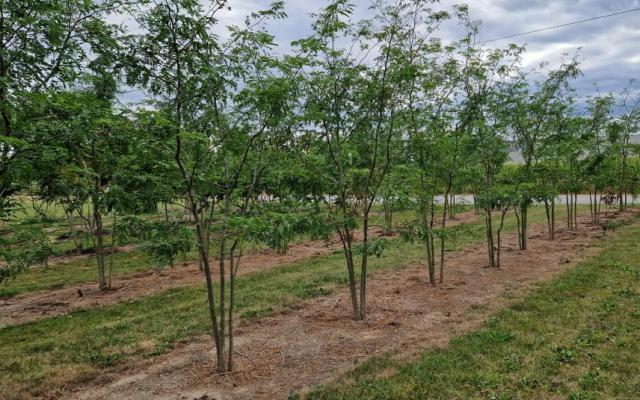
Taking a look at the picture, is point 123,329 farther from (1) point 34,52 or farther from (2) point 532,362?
(2) point 532,362

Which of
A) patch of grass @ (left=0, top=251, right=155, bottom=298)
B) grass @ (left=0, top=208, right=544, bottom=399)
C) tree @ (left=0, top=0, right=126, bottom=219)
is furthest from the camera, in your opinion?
patch of grass @ (left=0, top=251, right=155, bottom=298)

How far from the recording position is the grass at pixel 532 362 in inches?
146

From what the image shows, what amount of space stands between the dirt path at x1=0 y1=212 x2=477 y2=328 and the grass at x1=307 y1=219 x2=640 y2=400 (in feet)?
7.67

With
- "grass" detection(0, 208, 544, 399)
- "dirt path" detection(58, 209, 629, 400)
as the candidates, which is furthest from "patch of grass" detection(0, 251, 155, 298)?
"dirt path" detection(58, 209, 629, 400)

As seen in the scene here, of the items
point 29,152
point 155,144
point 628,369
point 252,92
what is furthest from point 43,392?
point 628,369

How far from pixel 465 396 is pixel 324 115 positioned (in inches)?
133

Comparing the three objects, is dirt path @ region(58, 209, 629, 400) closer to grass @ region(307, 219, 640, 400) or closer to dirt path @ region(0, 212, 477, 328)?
grass @ region(307, 219, 640, 400)

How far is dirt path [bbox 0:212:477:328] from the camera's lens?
7.22 metres

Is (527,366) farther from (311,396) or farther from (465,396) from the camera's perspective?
(311,396)

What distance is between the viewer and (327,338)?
17.3 ft

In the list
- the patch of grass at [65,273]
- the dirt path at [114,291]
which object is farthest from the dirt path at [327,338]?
the patch of grass at [65,273]

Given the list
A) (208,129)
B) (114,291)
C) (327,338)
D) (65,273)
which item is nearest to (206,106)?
(208,129)

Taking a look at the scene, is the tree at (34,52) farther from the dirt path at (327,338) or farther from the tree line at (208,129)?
the dirt path at (327,338)

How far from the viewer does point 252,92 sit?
3.90m
